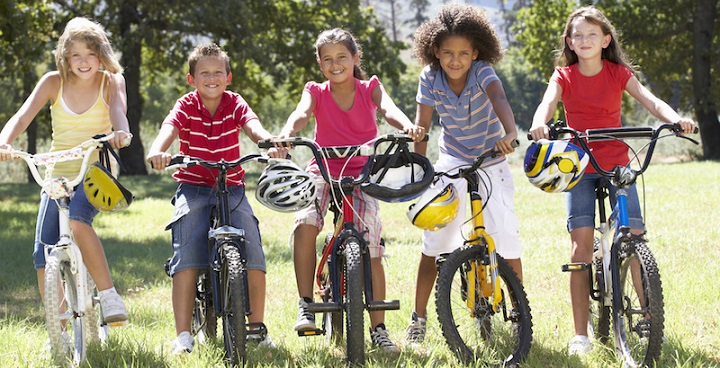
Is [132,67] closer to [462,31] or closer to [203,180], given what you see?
[203,180]

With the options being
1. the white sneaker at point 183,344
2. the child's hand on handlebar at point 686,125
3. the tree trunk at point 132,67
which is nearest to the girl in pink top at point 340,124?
the white sneaker at point 183,344

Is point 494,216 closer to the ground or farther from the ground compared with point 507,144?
closer to the ground

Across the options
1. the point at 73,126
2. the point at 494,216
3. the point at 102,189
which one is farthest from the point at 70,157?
the point at 494,216

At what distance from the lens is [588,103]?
16.1ft

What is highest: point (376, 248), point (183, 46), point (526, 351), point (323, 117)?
point (183, 46)

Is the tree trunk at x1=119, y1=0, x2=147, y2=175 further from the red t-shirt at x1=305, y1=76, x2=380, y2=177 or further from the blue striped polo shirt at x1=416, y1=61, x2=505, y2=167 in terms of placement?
the blue striped polo shirt at x1=416, y1=61, x2=505, y2=167

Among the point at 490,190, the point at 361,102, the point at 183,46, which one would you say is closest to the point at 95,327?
the point at 361,102

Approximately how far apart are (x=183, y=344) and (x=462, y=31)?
2.25 m

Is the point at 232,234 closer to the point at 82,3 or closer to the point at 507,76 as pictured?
the point at 82,3

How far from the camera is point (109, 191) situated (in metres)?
4.60

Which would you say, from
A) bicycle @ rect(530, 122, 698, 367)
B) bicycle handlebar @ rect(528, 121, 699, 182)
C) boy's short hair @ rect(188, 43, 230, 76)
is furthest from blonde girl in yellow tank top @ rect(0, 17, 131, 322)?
bicycle @ rect(530, 122, 698, 367)

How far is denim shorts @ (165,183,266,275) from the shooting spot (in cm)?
482

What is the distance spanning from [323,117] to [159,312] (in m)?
2.24

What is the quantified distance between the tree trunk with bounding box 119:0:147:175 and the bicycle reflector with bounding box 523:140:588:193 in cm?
1958
